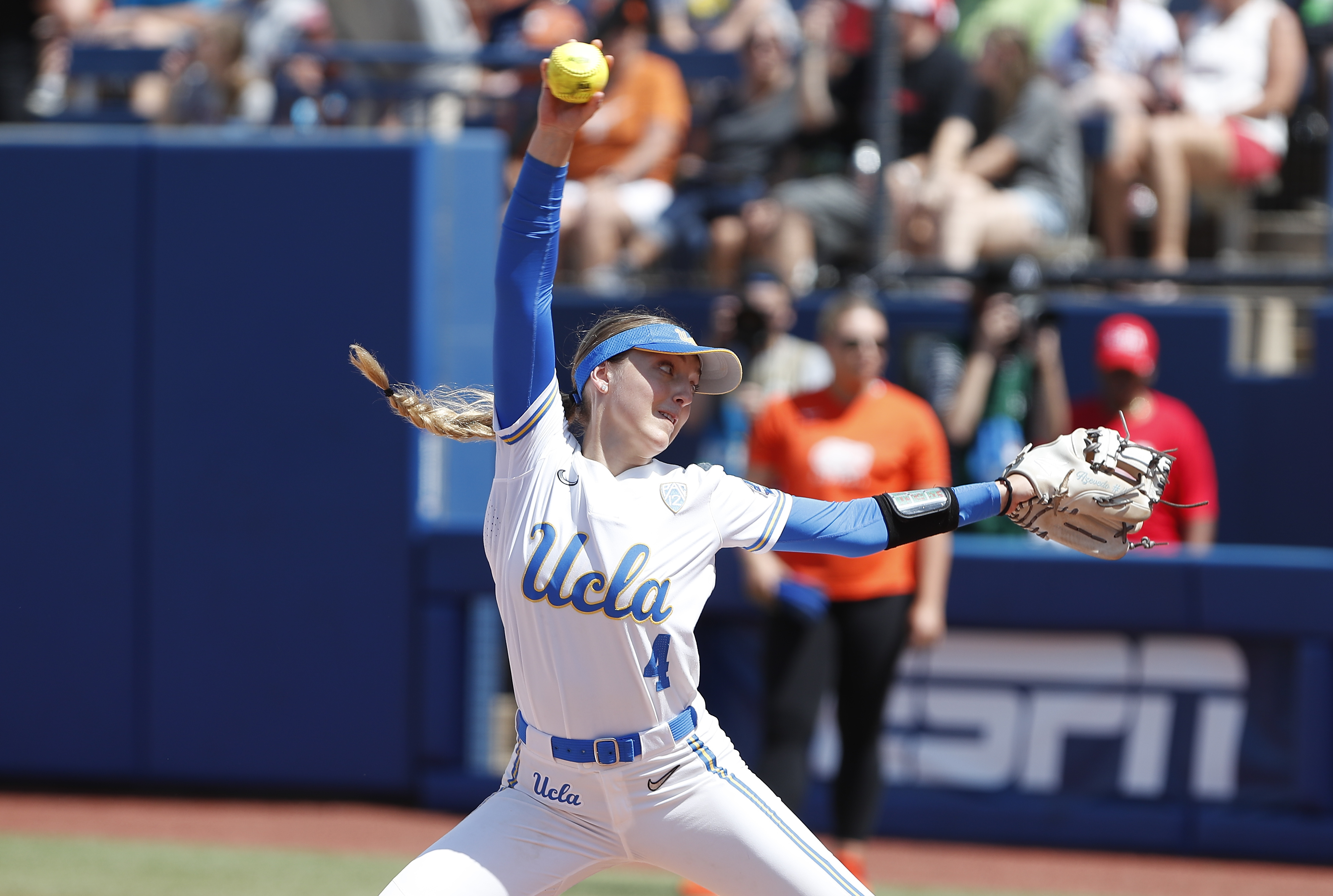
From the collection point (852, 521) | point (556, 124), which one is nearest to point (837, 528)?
point (852, 521)

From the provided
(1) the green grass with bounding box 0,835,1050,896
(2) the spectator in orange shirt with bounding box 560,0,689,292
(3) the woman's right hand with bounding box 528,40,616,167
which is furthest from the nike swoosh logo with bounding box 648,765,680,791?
(2) the spectator in orange shirt with bounding box 560,0,689,292

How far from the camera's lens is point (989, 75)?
7582mm

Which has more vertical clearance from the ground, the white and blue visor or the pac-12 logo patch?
the white and blue visor

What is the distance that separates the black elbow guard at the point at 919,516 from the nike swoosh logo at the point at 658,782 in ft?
2.05

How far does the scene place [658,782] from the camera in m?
2.89

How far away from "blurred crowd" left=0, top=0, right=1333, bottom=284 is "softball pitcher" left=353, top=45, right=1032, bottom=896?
4.11 meters

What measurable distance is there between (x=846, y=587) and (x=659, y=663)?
2.32m

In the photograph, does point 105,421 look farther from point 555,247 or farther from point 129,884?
point 555,247

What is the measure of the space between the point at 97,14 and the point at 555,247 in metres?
9.09

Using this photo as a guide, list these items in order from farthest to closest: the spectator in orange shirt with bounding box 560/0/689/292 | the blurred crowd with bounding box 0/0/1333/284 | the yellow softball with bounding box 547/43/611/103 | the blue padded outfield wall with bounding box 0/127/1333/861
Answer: the spectator in orange shirt with bounding box 560/0/689/292
the blurred crowd with bounding box 0/0/1333/284
the blue padded outfield wall with bounding box 0/127/1333/861
the yellow softball with bounding box 547/43/611/103

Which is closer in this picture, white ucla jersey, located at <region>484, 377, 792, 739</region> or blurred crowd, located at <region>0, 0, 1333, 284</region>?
white ucla jersey, located at <region>484, 377, 792, 739</region>

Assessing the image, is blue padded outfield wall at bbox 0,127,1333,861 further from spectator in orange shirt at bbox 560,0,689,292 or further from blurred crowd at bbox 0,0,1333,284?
spectator in orange shirt at bbox 560,0,689,292

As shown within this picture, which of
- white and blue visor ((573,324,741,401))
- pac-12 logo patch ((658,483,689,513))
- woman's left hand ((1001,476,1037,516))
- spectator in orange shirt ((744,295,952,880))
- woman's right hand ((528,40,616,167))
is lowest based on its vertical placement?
spectator in orange shirt ((744,295,952,880))

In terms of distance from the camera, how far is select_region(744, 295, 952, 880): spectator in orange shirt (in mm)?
5098
